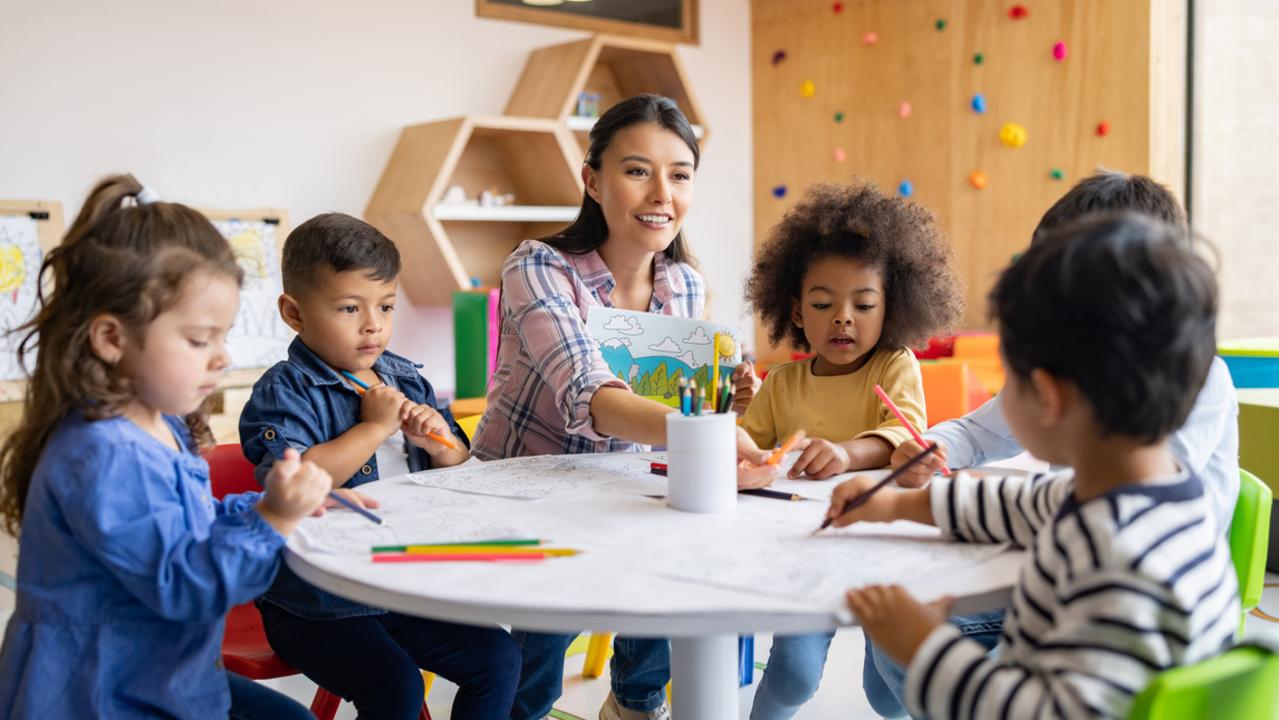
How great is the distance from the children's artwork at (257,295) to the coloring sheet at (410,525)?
9.33 ft

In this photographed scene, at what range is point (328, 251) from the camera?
1755 millimetres

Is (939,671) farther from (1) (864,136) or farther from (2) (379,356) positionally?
(1) (864,136)

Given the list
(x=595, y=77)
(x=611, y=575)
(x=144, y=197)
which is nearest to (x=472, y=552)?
(x=611, y=575)

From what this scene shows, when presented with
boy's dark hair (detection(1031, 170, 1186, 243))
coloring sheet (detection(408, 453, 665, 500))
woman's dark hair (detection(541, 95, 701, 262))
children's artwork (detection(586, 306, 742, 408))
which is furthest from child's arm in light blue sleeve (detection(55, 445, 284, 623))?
boy's dark hair (detection(1031, 170, 1186, 243))

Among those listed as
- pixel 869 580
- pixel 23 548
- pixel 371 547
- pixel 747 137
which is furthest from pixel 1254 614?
pixel 747 137

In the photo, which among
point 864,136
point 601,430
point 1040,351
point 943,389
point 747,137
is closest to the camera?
point 1040,351

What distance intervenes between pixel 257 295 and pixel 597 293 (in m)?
2.53

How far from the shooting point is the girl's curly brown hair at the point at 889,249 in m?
1.93

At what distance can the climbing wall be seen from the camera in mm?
4262

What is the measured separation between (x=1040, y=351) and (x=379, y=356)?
120cm

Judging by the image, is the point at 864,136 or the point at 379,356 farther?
the point at 864,136

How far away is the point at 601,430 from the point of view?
168 centimetres

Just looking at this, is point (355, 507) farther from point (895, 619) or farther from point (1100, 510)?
point (1100, 510)

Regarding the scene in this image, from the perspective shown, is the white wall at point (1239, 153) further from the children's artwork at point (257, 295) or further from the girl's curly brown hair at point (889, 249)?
the children's artwork at point (257, 295)
